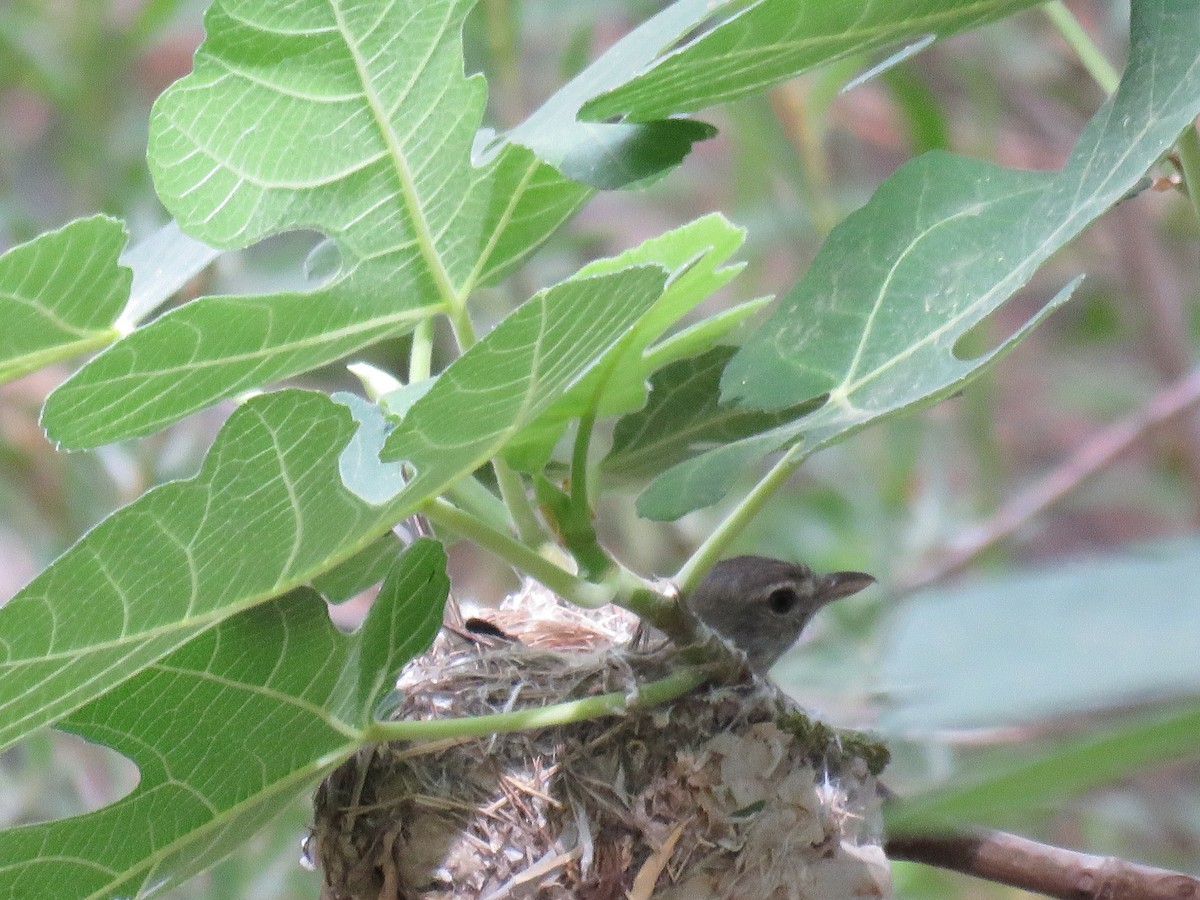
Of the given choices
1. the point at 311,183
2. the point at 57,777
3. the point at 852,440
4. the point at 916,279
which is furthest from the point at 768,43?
the point at 57,777

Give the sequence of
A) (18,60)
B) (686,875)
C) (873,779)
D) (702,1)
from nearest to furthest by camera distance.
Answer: (702,1) < (686,875) < (873,779) < (18,60)

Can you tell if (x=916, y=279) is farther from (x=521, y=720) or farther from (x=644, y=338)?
(x=521, y=720)

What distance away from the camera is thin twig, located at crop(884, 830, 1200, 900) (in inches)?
47.4

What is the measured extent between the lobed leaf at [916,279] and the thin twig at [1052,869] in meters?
0.42

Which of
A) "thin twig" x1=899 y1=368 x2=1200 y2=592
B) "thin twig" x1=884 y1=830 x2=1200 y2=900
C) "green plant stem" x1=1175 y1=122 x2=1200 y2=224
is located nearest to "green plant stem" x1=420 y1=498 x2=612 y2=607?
"thin twig" x1=884 y1=830 x2=1200 y2=900

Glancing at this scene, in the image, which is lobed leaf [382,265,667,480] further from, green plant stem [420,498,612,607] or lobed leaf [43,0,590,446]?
lobed leaf [43,0,590,446]

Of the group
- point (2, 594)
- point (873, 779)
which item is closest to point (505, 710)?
point (873, 779)

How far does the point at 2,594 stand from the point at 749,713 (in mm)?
5477

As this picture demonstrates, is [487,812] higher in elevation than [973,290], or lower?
lower

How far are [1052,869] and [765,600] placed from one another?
0.75 metres

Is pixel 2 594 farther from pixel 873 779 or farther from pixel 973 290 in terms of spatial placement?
pixel 973 290

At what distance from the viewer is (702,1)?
1131 millimetres

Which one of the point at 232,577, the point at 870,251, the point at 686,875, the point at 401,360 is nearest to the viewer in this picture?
the point at 232,577

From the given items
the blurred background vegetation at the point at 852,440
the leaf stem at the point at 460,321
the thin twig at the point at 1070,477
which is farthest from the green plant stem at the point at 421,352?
the thin twig at the point at 1070,477
